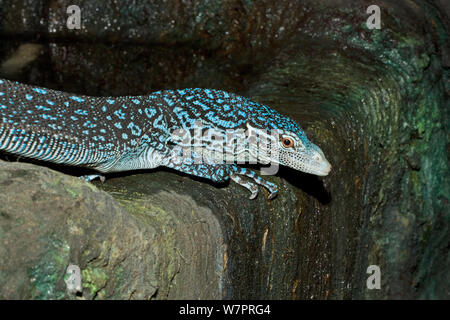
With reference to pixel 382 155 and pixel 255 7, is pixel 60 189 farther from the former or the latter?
pixel 255 7


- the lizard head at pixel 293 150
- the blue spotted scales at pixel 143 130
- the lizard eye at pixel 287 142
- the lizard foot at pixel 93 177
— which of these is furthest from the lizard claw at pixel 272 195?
the lizard foot at pixel 93 177

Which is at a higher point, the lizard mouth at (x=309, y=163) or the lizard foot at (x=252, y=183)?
the lizard mouth at (x=309, y=163)

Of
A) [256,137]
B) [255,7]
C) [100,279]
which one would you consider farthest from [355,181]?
[100,279]

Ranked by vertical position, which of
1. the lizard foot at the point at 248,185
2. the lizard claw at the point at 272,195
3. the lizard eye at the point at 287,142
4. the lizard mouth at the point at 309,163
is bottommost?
the lizard claw at the point at 272,195

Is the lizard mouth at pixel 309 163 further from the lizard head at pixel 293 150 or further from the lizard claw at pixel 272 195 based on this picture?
the lizard claw at pixel 272 195

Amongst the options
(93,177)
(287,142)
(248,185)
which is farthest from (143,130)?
(287,142)

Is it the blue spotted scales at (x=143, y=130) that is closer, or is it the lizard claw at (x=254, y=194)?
the blue spotted scales at (x=143, y=130)
